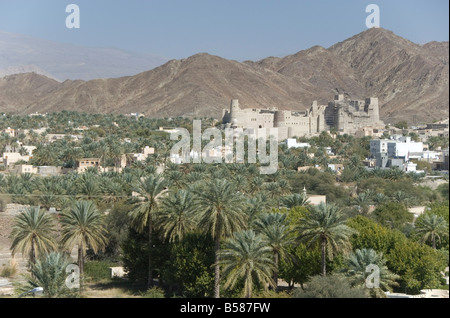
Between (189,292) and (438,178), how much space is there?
76.0ft

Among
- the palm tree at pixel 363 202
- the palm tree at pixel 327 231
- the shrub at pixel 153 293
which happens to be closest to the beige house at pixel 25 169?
the palm tree at pixel 363 202

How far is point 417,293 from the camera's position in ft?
61.7

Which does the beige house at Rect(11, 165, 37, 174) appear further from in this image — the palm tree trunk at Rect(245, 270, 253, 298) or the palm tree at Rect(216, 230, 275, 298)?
the palm tree trunk at Rect(245, 270, 253, 298)

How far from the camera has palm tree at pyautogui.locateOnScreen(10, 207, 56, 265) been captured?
1866 cm

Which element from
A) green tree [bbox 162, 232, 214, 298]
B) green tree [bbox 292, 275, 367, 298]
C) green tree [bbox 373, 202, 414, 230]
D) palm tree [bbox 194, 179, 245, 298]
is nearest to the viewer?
green tree [bbox 292, 275, 367, 298]

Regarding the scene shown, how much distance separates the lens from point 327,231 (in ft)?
55.1

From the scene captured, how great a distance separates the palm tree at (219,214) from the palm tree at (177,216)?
1.05 metres

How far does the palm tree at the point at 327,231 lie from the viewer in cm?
1677

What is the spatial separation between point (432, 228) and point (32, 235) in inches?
468

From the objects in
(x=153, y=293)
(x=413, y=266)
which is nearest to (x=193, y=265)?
(x=153, y=293)

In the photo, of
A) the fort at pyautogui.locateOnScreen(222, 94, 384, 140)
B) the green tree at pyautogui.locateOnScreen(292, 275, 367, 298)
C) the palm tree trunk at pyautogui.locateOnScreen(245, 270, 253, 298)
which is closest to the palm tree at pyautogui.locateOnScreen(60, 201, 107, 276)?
the palm tree trunk at pyautogui.locateOnScreen(245, 270, 253, 298)

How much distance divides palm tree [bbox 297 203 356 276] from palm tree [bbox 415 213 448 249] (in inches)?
203

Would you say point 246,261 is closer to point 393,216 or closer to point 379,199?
point 393,216

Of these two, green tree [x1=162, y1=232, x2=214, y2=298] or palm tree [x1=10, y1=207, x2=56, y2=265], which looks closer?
green tree [x1=162, y1=232, x2=214, y2=298]
